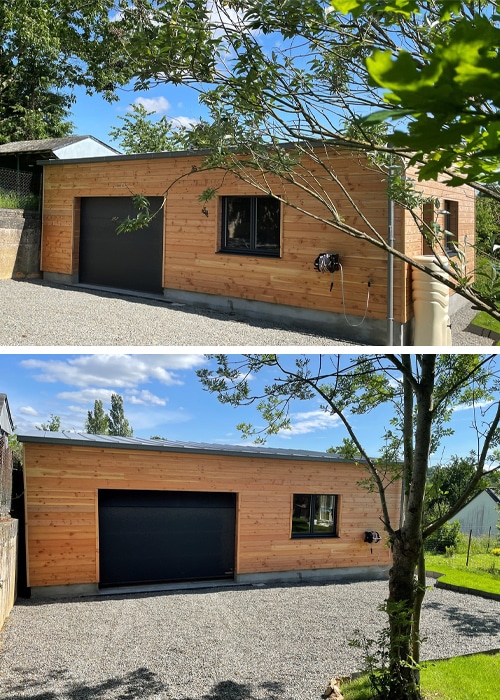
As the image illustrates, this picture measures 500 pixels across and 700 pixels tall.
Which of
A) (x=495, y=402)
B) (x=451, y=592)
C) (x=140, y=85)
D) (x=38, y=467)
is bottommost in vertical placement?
(x=451, y=592)

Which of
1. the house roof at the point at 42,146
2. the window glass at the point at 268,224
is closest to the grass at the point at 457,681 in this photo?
the window glass at the point at 268,224

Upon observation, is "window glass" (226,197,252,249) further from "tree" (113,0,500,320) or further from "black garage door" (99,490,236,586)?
"tree" (113,0,500,320)

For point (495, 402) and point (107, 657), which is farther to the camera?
point (107, 657)

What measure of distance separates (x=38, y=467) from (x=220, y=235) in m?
5.53

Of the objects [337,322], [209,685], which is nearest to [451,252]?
[337,322]

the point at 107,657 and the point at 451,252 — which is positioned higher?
the point at 451,252

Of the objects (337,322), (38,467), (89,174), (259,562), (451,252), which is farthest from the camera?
(89,174)

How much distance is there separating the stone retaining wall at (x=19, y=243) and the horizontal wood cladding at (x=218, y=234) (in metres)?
0.34

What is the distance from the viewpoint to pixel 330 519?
40.9 feet

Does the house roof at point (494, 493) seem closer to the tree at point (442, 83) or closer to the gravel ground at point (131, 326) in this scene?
the gravel ground at point (131, 326)

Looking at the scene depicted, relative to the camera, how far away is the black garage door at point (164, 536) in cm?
1034

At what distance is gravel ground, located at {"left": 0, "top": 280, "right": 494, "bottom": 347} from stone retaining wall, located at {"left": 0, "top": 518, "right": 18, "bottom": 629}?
108 inches

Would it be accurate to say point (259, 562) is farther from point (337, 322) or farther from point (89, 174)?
point (89, 174)

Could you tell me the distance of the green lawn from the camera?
450 inches
